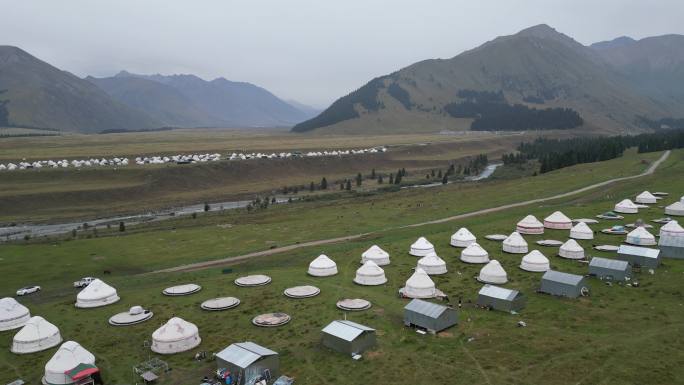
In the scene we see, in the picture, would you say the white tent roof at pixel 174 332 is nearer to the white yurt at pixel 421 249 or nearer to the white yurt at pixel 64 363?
the white yurt at pixel 64 363

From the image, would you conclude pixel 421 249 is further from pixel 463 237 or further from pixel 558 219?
pixel 558 219

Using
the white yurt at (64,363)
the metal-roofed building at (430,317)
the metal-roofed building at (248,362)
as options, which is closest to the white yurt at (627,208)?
the metal-roofed building at (430,317)

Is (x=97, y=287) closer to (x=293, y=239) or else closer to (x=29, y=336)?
(x=29, y=336)

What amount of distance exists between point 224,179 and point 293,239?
99.6 metres

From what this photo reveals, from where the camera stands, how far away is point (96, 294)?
59688mm

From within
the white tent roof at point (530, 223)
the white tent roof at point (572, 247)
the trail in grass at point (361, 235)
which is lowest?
the trail in grass at point (361, 235)

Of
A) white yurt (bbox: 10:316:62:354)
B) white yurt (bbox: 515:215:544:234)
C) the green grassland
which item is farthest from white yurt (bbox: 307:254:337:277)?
white yurt (bbox: 515:215:544:234)

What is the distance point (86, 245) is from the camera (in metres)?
93.8

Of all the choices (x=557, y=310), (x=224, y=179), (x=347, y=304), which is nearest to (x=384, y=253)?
(x=347, y=304)

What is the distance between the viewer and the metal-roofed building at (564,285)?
182 ft

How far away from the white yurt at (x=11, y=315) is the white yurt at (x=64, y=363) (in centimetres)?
1594

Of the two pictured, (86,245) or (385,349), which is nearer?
(385,349)

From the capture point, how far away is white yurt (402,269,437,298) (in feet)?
192

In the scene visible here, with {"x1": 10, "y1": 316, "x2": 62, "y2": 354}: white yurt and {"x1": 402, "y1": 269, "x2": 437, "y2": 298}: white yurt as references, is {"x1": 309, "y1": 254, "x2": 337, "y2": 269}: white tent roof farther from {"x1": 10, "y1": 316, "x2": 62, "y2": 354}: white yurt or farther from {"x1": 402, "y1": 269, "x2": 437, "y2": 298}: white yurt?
{"x1": 10, "y1": 316, "x2": 62, "y2": 354}: white yurt
